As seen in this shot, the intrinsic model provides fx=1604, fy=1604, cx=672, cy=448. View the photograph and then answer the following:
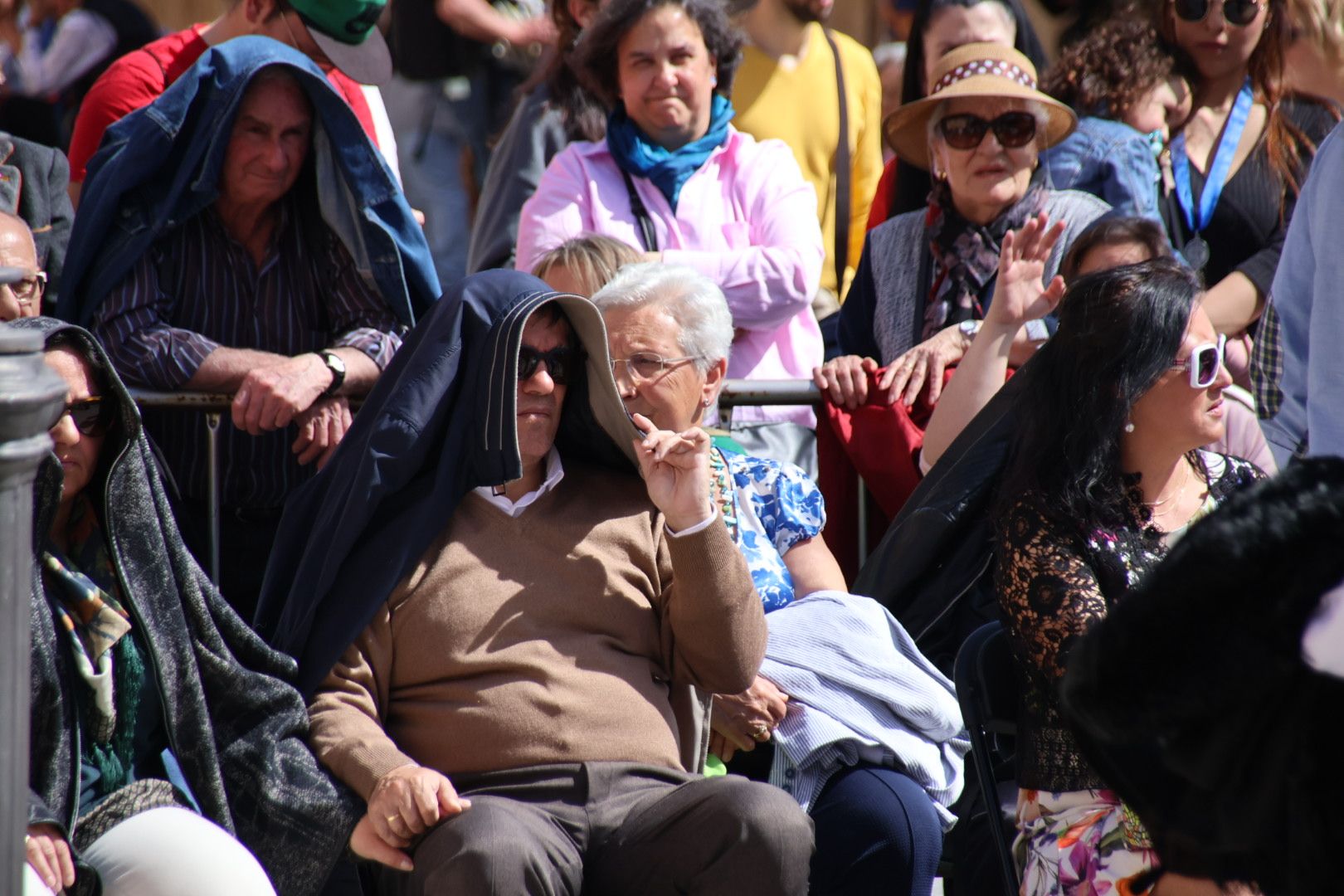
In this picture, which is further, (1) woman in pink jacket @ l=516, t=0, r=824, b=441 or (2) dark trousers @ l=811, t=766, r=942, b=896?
(1) woman in pink jacket @ l=516, t=0, r=824, b=441

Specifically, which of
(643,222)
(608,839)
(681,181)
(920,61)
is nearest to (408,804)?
(608,839)

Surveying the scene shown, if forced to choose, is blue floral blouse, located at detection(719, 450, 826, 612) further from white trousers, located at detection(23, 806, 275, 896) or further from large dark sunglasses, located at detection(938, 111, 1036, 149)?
large dark sunglasses, located at detection(938, 111, 1036, 149)

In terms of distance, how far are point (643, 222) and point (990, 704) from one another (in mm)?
2152

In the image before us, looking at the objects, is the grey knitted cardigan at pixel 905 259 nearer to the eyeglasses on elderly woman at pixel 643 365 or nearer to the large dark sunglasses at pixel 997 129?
the large dark sunglasses at pixel 997 129

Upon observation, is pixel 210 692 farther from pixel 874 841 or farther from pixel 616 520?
pixel 874 841

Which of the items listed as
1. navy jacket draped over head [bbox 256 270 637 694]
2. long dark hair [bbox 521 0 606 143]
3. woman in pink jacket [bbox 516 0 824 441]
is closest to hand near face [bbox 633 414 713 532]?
navy jacket draped over head [bbox 256 270 637 694]

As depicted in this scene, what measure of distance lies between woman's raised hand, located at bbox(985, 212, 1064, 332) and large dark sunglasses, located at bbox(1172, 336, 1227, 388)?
29.5 inches

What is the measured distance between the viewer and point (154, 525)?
299 cm

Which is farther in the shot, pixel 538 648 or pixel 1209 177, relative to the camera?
pixel 1209 177

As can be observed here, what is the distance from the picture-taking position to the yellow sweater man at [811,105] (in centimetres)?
576

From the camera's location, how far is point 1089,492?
330 centimetres

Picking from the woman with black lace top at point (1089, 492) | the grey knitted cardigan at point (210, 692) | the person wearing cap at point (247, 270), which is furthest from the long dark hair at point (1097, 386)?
the person wearing cap at point (247, 270)

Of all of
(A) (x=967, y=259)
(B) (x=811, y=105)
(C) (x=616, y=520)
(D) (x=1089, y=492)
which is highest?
(B) (x=811, y=105)

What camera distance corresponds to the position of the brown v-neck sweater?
3090mm
